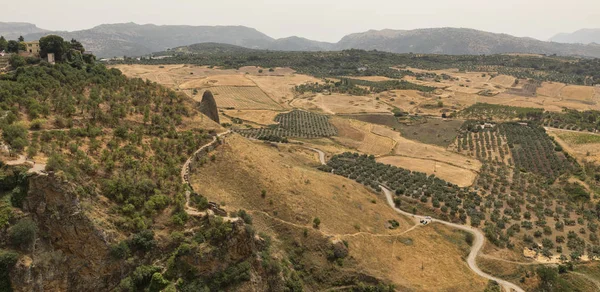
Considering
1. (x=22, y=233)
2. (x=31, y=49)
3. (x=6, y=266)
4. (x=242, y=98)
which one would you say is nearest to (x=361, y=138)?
(x=242, y=98)

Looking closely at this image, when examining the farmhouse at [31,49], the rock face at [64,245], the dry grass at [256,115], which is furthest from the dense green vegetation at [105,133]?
the dry grass at [256,115]

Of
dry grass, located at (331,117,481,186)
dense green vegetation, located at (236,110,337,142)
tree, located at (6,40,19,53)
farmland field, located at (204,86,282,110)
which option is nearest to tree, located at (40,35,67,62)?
tree, located at (6,40,19,53)

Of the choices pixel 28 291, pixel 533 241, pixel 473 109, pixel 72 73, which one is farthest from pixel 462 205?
pixel 473 109

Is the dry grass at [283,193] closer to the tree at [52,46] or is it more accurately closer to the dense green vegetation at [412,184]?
the dense green vegetation at [412,184]

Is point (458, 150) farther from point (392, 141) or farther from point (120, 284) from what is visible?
point (120, 284)

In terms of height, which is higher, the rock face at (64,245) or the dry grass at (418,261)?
the rock face at (64,245)
